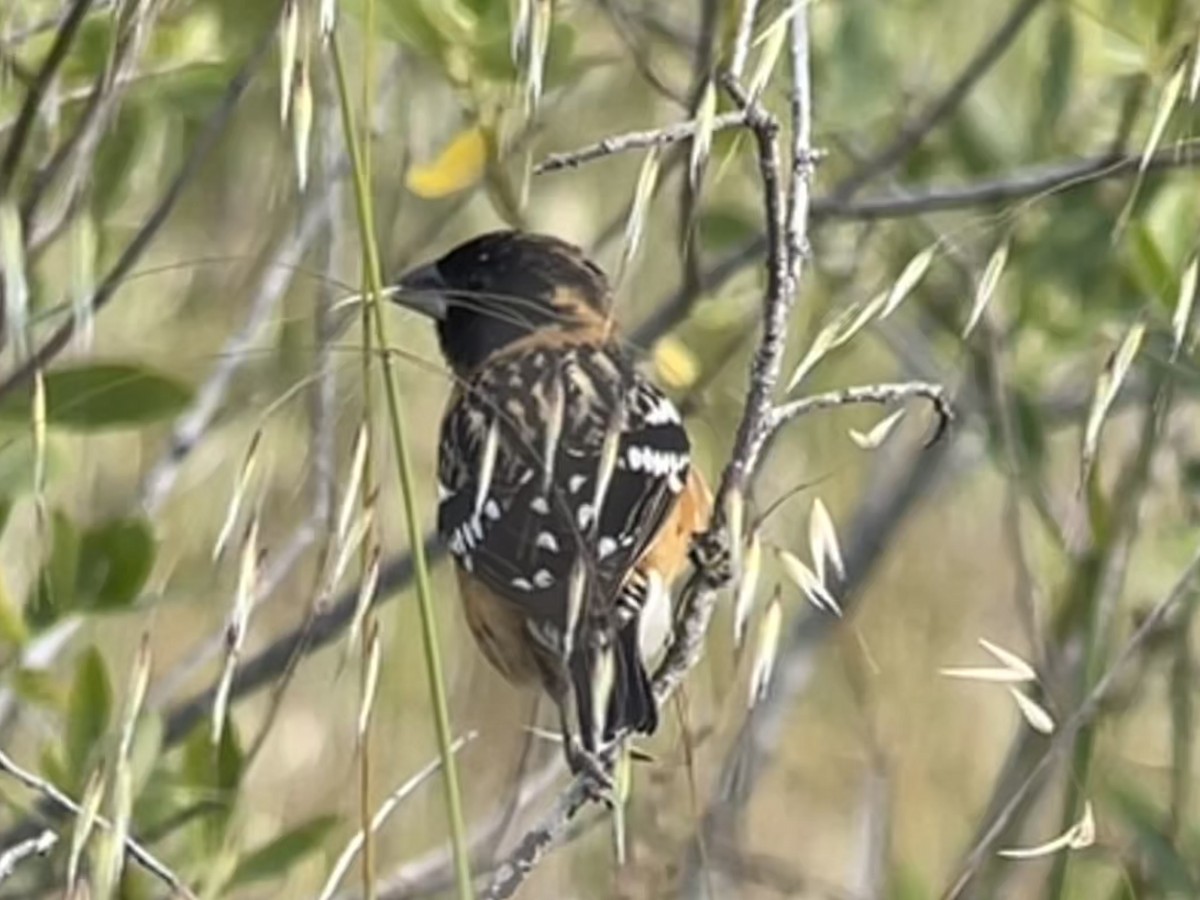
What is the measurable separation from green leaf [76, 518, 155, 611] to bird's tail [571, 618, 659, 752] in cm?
40

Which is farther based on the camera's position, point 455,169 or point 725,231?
point 725,231

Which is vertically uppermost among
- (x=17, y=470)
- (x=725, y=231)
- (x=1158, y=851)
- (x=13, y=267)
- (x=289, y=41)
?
(x=289, y=41)

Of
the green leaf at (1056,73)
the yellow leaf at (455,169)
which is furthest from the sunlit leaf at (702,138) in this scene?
the green leaf at (1056,73)

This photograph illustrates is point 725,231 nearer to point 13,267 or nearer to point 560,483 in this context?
point 560,483

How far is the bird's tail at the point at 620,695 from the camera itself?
207 cm

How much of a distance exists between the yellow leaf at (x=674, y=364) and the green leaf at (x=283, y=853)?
0.60 m

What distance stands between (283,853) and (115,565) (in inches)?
11.4

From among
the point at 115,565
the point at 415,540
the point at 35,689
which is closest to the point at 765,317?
the point at 415,540

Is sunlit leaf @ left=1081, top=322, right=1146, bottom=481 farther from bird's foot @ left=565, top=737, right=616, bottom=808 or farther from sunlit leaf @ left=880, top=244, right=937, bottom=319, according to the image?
bird's foot @ left=565, top=737, right=616, bottom=808

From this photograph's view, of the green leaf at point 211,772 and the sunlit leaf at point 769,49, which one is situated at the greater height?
the sunlit leaf at point 769,49

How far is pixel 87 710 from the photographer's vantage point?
7.66 feet

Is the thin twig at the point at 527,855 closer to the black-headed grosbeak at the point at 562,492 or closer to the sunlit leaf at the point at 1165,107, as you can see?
the black-headed grosbeak at the point at 562,492

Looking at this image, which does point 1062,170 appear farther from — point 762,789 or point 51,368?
point 762,789

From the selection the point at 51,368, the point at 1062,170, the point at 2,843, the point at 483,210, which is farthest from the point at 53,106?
the point at 483,210
